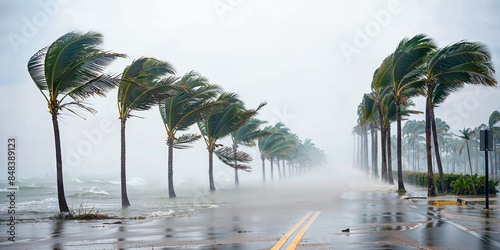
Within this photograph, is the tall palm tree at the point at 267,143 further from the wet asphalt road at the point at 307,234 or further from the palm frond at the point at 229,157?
the wet asphalt road at the point at 307,234

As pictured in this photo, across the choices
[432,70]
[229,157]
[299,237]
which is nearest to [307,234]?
[299,237]

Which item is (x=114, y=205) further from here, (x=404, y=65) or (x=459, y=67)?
(x=459, y=67)

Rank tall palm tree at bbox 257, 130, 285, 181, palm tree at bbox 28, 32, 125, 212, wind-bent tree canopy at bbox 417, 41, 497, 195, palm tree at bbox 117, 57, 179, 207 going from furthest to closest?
tall palm tree at bbox 257, 130, 285, 181 → wind-bent tree canopy at bbox 417, 41, 497, 195 → palm tree at bbox 117, 57, 179, 207 → palm tree at bbox 28, 32, 125, 212

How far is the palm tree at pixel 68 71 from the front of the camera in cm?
1691

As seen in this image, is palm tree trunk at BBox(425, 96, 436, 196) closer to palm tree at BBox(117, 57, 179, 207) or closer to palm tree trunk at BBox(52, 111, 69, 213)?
palm tree at BBox(117, 57, 179, 207)

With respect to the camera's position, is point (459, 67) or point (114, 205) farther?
point (114, 205)

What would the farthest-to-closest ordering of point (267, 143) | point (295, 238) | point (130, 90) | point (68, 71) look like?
1. point (267, 143)
2. point (130, 90)
3. point (68, 71)
4. point (295, 238)

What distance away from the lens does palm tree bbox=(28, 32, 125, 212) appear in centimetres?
1691

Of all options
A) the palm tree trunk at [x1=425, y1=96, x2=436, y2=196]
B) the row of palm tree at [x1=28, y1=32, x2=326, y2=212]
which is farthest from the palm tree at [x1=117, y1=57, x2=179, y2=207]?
the palm tree trunk at [x1=425, y1=96, x2=436, y2=196]

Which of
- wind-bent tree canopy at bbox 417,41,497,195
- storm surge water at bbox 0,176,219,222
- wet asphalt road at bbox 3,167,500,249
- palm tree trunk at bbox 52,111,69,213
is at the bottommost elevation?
storm surge water at bbox 0,176,219,222

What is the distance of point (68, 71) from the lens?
17.1m

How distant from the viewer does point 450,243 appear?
8.24m

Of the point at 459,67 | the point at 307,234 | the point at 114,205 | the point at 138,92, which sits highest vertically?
the point at 459,67

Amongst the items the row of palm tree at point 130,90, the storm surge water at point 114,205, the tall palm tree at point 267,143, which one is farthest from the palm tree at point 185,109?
the tall palm tree at point 267,143
